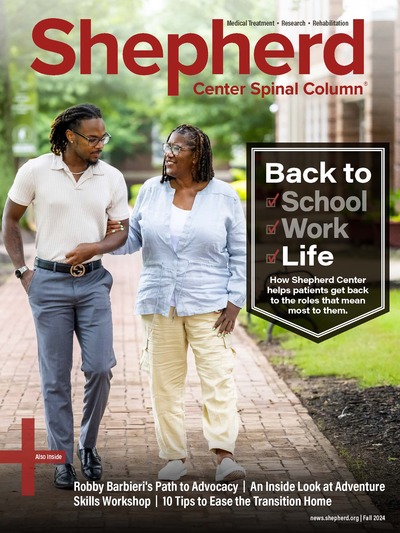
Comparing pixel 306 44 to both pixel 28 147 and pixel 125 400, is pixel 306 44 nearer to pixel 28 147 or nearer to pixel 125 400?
pixel 125 400

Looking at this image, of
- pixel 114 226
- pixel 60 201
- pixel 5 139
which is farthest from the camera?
pixel 5 139

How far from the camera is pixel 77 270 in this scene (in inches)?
184

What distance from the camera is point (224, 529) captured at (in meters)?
4.29

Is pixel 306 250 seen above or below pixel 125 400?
above

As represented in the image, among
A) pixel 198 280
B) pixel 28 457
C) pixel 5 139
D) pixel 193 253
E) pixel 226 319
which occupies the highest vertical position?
→ pixel 5 139

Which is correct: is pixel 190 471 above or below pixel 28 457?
below

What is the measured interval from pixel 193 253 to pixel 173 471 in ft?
3.04

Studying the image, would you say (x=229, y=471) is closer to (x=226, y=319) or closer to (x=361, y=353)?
(x=226, y=319)

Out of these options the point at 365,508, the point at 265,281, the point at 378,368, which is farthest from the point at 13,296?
the point at 365,508

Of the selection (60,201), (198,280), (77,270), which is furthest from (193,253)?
(60,201)

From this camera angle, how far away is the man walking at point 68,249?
4.68m

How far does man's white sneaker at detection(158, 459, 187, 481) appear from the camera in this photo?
4.83m

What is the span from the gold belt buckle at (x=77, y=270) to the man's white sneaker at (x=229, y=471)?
101cm

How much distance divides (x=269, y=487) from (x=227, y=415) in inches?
14.9
